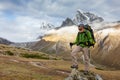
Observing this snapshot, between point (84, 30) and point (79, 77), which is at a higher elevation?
point (84, 30)

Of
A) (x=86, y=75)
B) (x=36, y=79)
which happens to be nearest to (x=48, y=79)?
(x=36, y=79)

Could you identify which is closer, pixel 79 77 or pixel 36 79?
pixel 79 77

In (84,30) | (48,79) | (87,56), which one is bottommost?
(48,79)

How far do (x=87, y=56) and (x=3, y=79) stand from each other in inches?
736

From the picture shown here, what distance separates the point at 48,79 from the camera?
51781 mm

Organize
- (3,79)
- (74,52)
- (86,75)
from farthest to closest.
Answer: (3,79) → (86,75) → (74,52)

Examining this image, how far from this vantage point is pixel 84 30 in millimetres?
34500

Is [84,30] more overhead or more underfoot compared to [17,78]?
more overhead

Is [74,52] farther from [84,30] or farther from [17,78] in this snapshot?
[17,78]

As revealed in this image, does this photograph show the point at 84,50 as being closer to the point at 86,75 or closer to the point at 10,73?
the point at 86,75

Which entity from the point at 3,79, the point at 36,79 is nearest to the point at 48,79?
the point at 36,79

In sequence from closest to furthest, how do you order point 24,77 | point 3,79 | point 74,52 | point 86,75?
point 74,52, point 86,75, point 3,79, point 24,77

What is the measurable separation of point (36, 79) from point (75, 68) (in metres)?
18.0

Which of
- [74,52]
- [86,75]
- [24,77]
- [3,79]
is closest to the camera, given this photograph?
[74,52]
